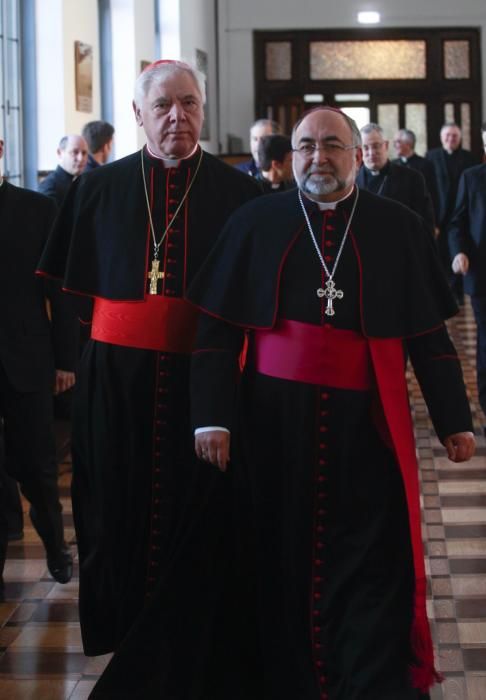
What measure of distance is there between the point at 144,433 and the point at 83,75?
28.0ft

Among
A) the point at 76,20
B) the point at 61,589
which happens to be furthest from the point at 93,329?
the point at 76,20

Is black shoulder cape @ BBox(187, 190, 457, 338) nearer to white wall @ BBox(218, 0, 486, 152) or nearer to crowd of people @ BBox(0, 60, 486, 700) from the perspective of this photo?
crowd of people @ BBox(0, 60, 486, 700)

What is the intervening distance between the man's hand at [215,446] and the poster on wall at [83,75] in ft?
28.4

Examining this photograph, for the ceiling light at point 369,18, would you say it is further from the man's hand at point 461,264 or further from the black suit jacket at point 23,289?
the black suit jacket at point 23,289

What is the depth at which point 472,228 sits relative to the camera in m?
7.86

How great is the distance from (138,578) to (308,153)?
1525mm

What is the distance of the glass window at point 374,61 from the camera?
2102cm

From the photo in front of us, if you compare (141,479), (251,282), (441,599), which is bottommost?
(441,599)

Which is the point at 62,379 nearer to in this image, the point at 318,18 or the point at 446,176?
the point at 446,176

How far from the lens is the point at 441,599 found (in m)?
5.06

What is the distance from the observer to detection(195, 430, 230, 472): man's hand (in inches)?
150

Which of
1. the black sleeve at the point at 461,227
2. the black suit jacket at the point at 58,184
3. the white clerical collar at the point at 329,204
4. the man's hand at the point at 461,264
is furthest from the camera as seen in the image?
the black suit jacket at the point at 58,184

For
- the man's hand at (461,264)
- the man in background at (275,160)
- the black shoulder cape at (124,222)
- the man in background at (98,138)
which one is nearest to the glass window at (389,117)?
the man in background at (98,138)

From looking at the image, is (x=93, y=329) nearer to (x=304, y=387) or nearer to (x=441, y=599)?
(x=304, y=387)
